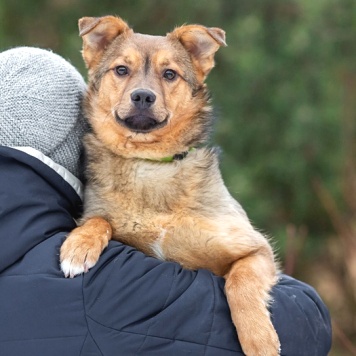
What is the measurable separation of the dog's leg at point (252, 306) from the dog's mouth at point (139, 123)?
35.2 inches

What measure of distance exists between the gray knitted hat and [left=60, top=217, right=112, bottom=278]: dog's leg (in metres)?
0.30

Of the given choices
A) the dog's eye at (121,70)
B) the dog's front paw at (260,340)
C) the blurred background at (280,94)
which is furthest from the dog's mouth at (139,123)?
the blurred background at (280,94)

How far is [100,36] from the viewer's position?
4.40m

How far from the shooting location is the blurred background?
9609 millimetres

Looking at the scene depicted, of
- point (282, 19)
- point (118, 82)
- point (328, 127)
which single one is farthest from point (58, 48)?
point (118, 82)

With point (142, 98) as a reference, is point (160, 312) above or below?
below

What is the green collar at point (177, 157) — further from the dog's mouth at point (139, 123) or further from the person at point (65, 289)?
the person at point (65, 289)

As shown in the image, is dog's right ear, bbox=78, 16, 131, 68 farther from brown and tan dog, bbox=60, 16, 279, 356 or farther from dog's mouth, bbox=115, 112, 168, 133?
dog's mouth, bbox=115, 112, 168, 133

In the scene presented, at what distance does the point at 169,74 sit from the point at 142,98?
319 mm

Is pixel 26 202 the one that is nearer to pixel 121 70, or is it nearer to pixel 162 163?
pixel 162 163

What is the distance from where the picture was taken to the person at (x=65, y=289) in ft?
9.25

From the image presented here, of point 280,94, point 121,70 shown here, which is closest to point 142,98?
point 121,70

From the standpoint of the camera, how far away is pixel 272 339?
3.24m

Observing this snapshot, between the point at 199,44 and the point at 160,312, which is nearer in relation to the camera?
the point at 160,312
